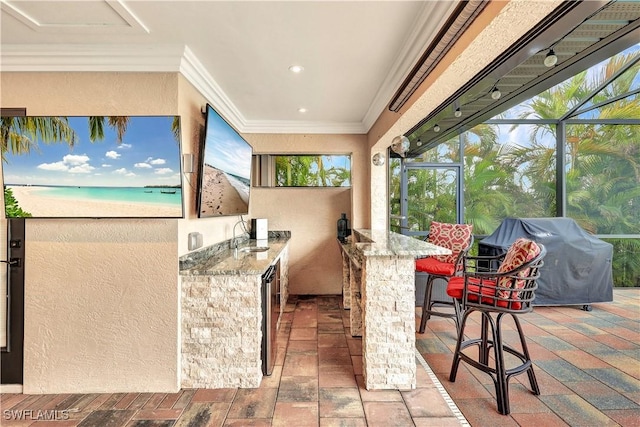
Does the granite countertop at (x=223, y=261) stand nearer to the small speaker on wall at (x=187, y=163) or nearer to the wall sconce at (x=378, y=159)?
the small speaker on wall at (x=187, y=163)

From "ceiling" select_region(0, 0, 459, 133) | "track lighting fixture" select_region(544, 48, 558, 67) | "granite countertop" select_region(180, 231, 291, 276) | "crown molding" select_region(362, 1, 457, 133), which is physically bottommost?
"granite countertop" select_region(180, 231, 291, 276)

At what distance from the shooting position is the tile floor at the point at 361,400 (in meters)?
1.77

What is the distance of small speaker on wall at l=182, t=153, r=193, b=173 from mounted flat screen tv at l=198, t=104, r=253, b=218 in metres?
0.13

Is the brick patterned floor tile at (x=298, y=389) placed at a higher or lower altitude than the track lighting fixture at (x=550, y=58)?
lower

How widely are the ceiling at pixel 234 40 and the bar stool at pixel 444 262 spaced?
165 centimetres

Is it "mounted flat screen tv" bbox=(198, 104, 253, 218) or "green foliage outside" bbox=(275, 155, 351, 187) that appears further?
"green foliage outside" bbox=(275, 155, 351, 187)

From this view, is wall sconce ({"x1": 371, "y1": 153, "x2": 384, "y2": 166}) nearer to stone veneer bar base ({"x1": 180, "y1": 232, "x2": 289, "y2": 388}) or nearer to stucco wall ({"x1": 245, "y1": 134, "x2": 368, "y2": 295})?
stucco wall ({"x1": 245, "y1": 134, "x2": 368, "y2": 295})

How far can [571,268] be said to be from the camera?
3643mm

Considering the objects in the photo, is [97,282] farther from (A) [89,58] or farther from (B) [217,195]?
(A) [89,58]

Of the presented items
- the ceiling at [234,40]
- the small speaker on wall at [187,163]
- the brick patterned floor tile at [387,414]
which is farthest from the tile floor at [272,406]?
the ceiling at [234,40]

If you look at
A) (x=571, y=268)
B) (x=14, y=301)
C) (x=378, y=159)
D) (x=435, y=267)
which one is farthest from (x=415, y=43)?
(x=571, y=268)

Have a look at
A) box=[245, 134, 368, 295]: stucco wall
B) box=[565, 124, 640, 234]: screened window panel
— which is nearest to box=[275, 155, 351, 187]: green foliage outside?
box=[245, 134, 368, 295]: stucco wall

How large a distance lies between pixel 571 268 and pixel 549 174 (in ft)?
6.86

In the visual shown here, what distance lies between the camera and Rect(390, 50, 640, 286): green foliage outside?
15.3 feet
